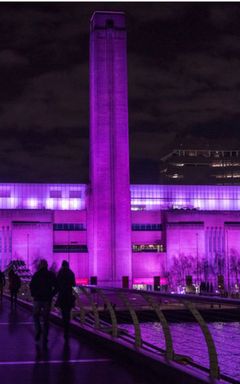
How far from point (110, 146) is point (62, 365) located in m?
93.0

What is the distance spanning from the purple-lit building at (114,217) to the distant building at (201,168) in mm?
40230

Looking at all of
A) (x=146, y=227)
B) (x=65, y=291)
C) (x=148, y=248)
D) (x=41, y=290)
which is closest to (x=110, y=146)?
(x=146, y=227)

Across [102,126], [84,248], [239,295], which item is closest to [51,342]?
[239,295]

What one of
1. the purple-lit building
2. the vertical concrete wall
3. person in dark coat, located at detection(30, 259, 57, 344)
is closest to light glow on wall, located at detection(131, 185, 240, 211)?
the purple-lit building

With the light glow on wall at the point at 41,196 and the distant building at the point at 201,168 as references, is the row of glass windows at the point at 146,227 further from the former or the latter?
the distant building at the point at 201,168

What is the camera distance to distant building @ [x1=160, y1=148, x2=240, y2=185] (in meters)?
173

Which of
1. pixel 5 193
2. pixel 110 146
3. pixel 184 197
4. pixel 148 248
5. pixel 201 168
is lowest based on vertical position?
pixel 148 248

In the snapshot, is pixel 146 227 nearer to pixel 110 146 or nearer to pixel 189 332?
pixel 110 146

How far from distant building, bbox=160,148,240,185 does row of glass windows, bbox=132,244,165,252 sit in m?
52.9

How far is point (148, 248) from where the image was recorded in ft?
390

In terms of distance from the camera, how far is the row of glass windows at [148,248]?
389ft

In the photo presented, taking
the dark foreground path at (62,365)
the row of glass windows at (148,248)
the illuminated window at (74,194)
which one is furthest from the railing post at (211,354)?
the illuminated window at (74,194)

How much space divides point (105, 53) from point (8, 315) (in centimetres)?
8142

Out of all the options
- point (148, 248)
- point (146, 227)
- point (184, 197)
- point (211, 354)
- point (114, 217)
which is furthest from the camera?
point (184, 197)
